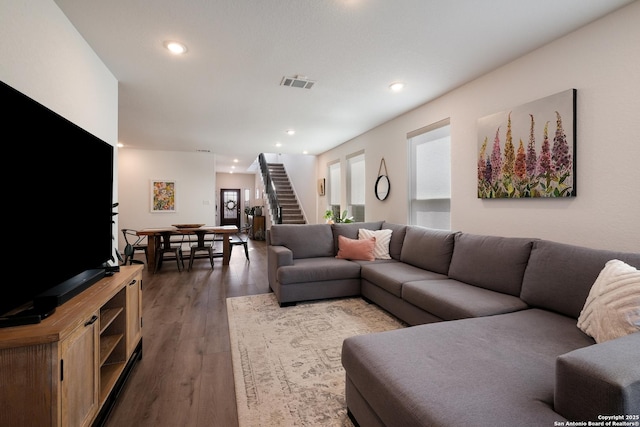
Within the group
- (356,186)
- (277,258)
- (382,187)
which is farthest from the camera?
(356,186)

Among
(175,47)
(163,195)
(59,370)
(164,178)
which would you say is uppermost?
(175,47)

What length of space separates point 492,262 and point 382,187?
2751 mm

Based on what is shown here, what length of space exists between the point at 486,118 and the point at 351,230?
221cm

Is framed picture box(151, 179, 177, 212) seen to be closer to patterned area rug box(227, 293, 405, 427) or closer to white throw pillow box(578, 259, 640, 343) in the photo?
patterned area rug box(227, 293, 405, 427)

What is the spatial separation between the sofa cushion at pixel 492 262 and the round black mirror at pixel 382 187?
82.5 inches

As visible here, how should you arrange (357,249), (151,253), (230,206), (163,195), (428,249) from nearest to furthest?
1. (428,249)
2. (357,249)
3. (151,253)
4. (163,195)
5. (230,206)

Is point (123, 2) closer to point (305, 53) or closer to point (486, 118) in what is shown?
point (305, 53)

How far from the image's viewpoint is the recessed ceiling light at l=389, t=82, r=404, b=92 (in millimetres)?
3435

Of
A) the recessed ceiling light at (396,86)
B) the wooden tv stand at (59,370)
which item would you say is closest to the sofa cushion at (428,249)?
the recessed ceiling light at (396,86)

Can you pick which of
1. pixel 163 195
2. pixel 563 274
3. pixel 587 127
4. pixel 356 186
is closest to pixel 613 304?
pixel 563 274

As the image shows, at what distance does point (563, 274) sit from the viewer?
201cm

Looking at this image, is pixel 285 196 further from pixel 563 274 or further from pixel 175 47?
pixel 563 274

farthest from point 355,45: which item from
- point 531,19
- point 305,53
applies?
point 531,19

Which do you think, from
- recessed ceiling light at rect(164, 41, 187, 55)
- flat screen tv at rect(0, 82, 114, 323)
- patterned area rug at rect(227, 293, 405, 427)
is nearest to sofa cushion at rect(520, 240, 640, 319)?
patterned area rug at rect(227, 293, 405, 427)
